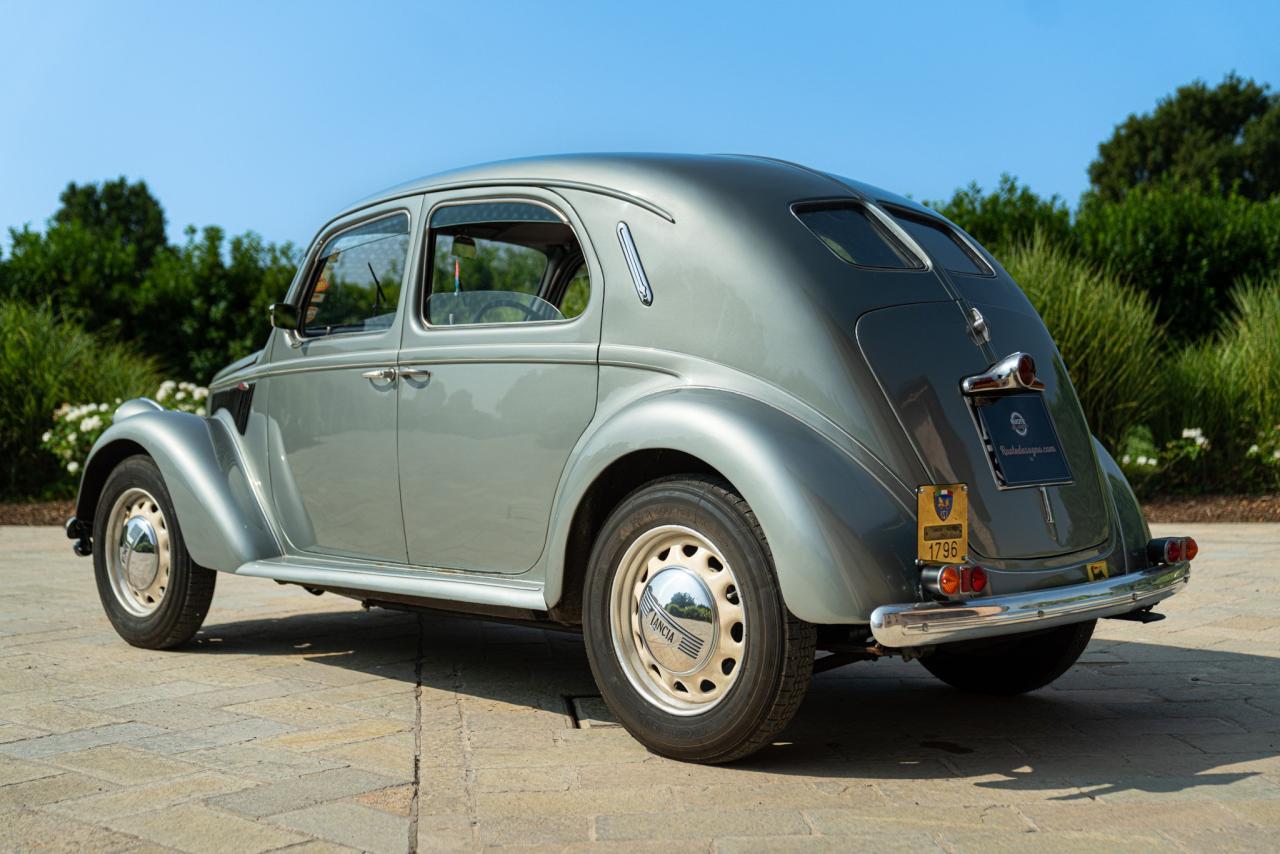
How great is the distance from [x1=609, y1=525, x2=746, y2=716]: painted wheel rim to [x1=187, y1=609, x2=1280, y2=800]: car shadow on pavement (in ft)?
0.99

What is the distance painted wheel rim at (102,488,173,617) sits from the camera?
5.68 m

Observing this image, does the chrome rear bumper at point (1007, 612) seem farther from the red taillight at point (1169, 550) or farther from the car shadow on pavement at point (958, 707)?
the car shadow on pavement at point (958, 707)

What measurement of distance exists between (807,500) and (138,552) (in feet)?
11.5

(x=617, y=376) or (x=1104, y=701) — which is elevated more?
(x=617, y=376)

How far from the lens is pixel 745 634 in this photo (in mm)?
3598

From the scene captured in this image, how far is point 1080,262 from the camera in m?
12.9

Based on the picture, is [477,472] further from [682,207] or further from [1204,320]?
[1204,320]

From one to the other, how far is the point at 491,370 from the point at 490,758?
131 cm

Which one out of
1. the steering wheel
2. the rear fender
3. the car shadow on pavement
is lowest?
the car shadow on pavement

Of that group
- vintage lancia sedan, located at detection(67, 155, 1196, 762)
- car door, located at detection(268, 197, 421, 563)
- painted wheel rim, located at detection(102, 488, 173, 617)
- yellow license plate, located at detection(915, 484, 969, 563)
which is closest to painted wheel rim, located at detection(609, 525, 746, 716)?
vintage lancia sedan, located at detection(67, 155, 1196, 762)

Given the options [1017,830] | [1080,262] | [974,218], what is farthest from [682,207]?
[974,218]

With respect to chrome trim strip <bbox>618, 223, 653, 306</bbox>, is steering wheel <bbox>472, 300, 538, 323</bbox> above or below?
below

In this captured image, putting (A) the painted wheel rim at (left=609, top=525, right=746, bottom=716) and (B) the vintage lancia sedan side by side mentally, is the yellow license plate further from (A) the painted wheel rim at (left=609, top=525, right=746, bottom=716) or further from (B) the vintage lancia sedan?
(A) the painted wheel rim at (left=609, top=525, right=746, bottom=716)

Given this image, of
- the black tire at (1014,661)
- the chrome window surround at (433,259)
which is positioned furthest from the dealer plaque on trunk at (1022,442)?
the chrome window surround at (433,259)
